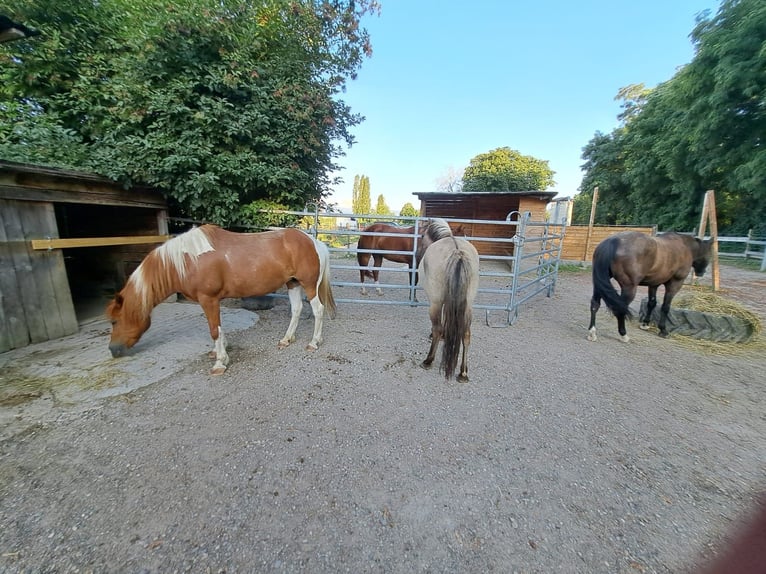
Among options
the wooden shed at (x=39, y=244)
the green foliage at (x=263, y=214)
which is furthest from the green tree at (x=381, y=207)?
the wooden shed at (x=39, y=244)

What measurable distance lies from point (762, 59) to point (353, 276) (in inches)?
594

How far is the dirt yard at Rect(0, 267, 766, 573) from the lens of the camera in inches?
51.7

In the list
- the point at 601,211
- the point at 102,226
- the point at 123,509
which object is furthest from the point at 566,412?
the point at 601,211

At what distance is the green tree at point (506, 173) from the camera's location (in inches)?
764

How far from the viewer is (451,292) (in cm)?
260

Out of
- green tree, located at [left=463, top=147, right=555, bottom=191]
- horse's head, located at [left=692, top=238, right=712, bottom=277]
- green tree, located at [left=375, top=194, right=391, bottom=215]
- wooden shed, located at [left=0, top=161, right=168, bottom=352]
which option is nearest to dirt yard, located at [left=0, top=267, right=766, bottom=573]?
wooden shed, located at [left=0, top=161, right=168, bottom=352]

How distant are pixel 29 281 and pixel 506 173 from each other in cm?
2243

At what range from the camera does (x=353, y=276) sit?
770 cm

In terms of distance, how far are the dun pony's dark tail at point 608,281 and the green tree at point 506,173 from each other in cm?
1733

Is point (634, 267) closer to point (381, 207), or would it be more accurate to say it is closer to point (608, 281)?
point (608, 281)

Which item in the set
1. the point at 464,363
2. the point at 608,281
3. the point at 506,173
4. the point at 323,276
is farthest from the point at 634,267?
the point at 506,173

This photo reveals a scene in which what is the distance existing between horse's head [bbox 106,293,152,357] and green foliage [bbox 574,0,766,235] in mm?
17226

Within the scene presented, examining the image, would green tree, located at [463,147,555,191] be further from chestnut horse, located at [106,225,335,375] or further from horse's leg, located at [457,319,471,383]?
chestnut horse, located at [106,225,335,375]

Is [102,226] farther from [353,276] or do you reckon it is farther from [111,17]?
[353,276]
